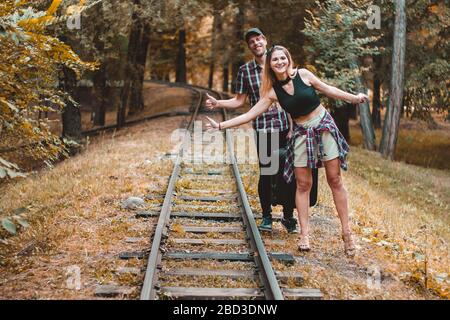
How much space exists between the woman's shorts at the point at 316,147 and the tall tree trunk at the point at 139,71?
40.8ft

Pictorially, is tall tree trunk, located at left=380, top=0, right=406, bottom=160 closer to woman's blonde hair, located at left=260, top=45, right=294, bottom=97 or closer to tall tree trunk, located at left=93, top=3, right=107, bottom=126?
tall tree trunk, located at left=93, top=3, right=107, bottom=126

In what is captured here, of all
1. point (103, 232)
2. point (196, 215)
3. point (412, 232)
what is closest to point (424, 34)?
point (412, 232)

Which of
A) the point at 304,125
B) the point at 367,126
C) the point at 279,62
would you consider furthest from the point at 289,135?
the point at 367,126

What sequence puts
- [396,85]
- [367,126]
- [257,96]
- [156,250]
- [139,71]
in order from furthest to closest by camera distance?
[139,71], [367,126], [396,85], [257,96], [156,250]

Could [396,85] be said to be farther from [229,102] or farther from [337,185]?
[337,185]

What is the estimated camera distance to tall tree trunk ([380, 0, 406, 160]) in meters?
16.9

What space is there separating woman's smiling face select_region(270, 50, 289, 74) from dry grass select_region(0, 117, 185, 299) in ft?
8.30

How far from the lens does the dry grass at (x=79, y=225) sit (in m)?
5.28

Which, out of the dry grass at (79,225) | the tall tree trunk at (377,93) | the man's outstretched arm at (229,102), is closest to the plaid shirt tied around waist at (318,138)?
the man's outstretched arm at (229,102)

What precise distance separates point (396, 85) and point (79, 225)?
13.3 metres

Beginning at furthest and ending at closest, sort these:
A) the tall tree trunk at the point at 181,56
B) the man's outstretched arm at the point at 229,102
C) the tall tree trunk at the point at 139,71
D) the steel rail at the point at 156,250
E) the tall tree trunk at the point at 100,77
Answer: the tall tree trunk at the point at 181,56
the tall tree trunk at the point at 139,71
the tall tree trunk at the point at 100,77
the man's outstretched arm at the point at 229,102
the steel rail at the point at 156,250

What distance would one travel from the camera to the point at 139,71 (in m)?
20.6

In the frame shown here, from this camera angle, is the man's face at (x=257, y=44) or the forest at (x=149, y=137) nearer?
the forest at (x=149, y=137)

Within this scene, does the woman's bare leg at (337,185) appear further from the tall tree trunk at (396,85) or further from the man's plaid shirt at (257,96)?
the tall tree trunk at (396,85)
